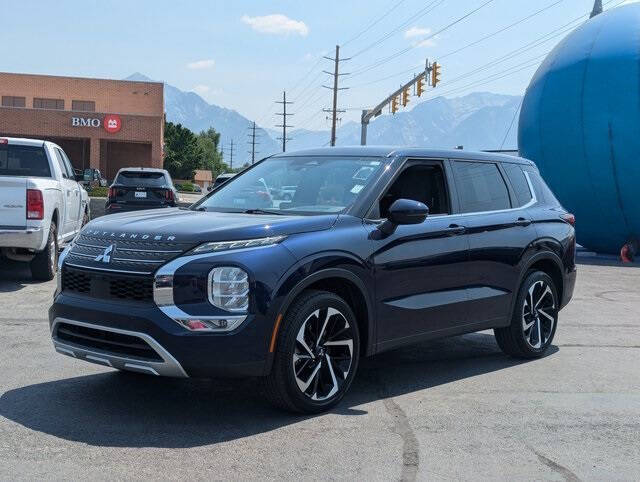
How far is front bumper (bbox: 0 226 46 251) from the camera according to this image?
9.84 m

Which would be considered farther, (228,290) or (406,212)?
(406,212)

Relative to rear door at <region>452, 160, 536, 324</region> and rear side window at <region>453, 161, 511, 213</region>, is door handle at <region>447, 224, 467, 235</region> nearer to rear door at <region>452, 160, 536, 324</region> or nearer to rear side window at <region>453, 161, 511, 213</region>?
rear door at <region>452, 160, 536, 324</region>

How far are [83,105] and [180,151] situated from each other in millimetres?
26544

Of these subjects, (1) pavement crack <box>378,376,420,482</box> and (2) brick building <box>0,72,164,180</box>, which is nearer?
(1) pavement crack <box>378,376,420,482</box>

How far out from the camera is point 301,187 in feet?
19.8

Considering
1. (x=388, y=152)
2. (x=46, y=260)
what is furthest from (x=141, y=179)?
(x=388, y=152)

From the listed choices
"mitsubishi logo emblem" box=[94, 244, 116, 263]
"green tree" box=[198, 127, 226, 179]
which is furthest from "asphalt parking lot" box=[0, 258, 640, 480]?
"green tree" box=[198, 127, 226, 179]

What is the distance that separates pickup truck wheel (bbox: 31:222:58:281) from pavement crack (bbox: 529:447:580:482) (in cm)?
805

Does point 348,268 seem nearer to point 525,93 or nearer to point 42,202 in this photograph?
point 42,202

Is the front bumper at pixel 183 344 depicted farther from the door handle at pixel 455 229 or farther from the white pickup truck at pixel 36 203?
the white pickup truck at pixel 36 203

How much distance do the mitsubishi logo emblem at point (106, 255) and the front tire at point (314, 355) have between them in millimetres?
1201

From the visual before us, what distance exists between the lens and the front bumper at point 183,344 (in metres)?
4.56

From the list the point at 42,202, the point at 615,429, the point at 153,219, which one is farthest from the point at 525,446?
the point at 42,202

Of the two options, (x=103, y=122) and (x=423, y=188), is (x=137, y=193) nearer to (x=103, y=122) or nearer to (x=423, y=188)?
(x=423, y=188)
